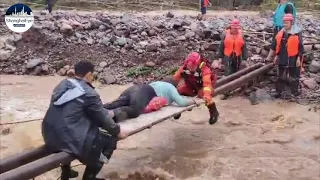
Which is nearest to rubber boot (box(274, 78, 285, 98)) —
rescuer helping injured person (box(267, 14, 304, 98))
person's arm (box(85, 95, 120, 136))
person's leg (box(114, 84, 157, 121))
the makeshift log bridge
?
rescuer helping injured person (box(267, 14, 304, 98))

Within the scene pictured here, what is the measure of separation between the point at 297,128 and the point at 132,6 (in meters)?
14.3

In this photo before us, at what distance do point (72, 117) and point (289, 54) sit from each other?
5.17m

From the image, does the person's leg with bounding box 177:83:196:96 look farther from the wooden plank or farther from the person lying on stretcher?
the wooden plank

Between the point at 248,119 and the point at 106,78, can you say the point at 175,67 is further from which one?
the point at 248,119

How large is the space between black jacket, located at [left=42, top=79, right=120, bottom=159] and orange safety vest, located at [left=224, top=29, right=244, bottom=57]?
462 centimetres

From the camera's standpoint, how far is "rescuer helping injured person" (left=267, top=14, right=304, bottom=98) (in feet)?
27.0

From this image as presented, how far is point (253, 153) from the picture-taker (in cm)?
661

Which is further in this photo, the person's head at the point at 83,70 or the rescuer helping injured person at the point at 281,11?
the rescuer helping injured person at the point at 281,11

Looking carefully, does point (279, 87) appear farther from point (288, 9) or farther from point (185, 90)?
point (185, 90)

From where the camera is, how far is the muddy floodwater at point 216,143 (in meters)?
5.92

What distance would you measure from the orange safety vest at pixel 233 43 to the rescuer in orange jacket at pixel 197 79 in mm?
1895

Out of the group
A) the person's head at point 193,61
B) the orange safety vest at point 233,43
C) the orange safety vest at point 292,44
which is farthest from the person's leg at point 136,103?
the orange safety vest at point 292,44

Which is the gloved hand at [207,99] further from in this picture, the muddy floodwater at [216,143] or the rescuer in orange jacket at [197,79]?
the muddy floodwater at [216,143]

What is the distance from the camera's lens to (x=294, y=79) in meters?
8.65
